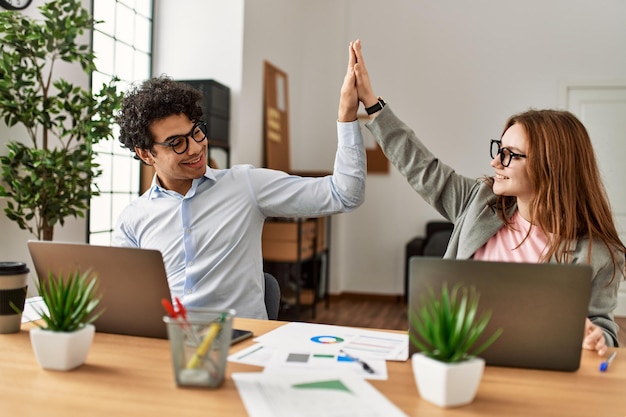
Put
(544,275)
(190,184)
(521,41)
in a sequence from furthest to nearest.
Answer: (521,41) < (190,184) < (544,275)

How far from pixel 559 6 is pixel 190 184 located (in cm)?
534

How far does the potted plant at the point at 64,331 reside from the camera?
4.20 ft

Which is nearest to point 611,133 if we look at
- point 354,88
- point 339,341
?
point 354,88

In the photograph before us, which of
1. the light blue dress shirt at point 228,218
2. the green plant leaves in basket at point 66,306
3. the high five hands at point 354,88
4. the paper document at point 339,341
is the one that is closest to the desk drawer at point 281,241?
the light blue dress shirt at point 228,218

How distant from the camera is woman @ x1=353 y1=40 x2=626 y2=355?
→ 5.62 ft

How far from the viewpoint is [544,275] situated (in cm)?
129

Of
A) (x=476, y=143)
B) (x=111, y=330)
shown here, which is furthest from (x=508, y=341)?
(x=476, y=143)

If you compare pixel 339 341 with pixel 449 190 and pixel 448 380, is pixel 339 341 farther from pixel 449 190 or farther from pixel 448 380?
pixel 449 190

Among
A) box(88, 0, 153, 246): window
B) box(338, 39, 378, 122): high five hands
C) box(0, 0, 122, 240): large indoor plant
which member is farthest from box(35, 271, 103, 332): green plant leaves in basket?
box(88, 0, 153, 246): window

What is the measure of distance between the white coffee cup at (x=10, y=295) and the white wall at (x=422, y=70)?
4.47m

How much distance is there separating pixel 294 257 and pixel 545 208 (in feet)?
11.5

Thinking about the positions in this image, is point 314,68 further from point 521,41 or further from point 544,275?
point 544,275

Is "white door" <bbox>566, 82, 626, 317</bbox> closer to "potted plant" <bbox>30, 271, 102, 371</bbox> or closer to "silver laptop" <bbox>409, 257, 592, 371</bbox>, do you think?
"silver laptop" <bbox>409, 257, 592, 371</bbox>

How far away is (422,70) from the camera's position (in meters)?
6.62
